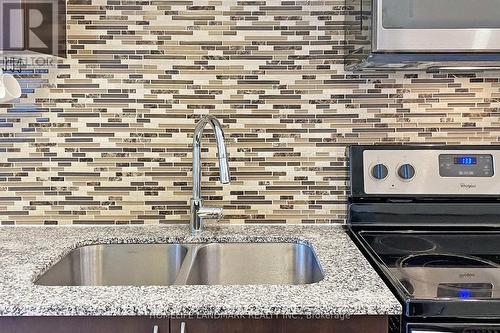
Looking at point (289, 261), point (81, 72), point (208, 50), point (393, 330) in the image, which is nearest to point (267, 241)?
point (289, 261)

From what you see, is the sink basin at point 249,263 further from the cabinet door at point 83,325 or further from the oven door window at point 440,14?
the oven door window at point 440,14

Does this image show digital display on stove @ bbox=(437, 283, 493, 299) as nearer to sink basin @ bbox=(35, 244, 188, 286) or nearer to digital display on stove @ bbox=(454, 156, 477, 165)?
Answer: digital display on stove @ bbox=(454, 156, 477, 165)

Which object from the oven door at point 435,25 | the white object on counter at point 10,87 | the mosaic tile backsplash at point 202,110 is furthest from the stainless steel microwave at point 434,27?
the white object on counter at point 10,87

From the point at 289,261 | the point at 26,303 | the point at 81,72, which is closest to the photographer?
the point at 26,303

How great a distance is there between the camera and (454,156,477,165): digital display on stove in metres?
1.36

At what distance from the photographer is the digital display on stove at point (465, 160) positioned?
1.36 m

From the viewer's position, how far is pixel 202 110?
Result: 55.8 inches

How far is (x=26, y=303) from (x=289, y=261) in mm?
711

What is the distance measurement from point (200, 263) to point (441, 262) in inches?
25.3

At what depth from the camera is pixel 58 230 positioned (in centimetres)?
139

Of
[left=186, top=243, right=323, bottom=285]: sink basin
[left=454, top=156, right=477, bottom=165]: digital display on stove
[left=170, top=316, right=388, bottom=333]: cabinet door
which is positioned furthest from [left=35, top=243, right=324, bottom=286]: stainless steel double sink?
[left=454, top=156, right=477, bottom=165]: digital display on stove

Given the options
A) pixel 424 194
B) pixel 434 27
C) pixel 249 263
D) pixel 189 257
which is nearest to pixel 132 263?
pixel 189 257

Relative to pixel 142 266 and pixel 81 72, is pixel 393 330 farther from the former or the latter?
pixel 81 72

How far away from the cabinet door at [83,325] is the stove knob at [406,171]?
842 mm
